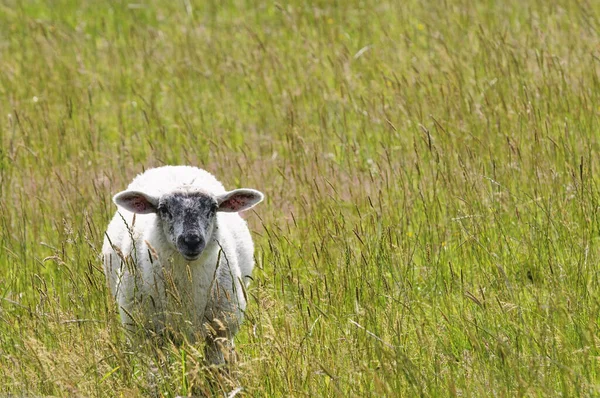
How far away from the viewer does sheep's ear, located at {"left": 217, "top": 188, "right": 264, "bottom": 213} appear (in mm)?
5168

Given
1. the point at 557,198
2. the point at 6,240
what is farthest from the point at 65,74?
the point at 557,198

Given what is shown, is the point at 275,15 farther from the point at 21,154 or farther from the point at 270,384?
the point at 270,384

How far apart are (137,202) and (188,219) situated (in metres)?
0.35

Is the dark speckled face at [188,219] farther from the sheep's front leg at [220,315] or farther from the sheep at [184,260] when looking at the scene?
the sheep's front leg at [220,315]

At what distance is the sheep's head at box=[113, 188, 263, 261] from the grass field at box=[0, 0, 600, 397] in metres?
0.25

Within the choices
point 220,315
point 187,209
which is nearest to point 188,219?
point 187,209

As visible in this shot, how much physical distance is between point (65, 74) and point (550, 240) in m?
5.51

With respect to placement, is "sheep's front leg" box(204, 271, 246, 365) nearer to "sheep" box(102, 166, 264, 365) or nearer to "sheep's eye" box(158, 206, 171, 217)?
"sheep" box(102, 166, 264, 365)

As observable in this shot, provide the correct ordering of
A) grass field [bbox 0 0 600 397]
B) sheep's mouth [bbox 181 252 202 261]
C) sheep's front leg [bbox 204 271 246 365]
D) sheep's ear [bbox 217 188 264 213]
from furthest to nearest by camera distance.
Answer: sheep's ear [bbox 217 188 264 213], sheep's front leg [bbox 204 271 246 365], sheep's mouth [bbox 181 252 202 261], grass field [bbox 0 0 600 397]

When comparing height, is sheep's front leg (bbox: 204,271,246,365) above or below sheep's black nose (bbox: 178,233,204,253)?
below

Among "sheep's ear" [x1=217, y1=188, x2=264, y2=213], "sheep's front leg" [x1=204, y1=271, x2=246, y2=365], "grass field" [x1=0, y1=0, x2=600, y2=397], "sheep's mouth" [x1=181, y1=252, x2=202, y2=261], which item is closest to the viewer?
"grass field" [x1=0, y1=0, x2=600, y2=397]

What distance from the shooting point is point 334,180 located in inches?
259

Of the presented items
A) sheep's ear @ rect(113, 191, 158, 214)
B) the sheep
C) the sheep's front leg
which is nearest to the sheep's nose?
the sheep

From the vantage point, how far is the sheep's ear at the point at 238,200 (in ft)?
17.0
